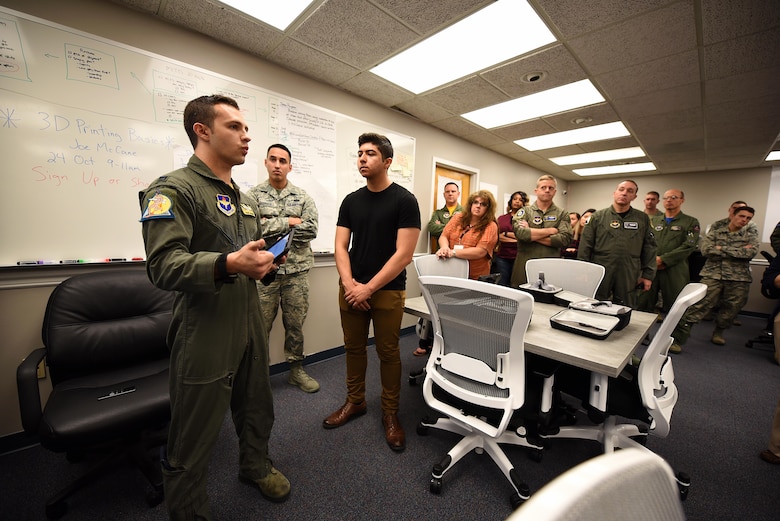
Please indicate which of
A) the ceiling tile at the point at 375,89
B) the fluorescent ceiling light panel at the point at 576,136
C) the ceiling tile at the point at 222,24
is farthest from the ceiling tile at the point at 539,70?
the ceiling tile at the point at 222,24

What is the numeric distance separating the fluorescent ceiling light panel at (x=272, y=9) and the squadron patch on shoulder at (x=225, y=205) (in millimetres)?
1396

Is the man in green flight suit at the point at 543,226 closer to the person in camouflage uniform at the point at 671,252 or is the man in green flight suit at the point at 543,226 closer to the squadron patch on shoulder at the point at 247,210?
the person in camouflage uniform at the point at 671,252

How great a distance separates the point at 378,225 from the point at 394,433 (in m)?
1.21

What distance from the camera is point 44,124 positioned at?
158 cm

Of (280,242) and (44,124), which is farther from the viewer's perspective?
(44,124)

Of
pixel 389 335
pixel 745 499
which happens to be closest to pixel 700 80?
pixel 745 499

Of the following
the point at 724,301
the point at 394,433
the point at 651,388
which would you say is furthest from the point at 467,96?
the point at 724,301

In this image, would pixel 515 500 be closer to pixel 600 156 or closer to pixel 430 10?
pixel 430 10

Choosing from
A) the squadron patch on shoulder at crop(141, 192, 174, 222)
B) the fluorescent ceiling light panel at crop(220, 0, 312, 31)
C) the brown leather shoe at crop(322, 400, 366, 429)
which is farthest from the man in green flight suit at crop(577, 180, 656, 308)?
the squadron patch on shoulder at crop(141, 192, 174, 222)

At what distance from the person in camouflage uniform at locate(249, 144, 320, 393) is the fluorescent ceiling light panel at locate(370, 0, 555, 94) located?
3.91 feet

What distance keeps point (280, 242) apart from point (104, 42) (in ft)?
6.08

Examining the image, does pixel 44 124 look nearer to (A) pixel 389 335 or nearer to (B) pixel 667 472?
(A) pixel 389 335

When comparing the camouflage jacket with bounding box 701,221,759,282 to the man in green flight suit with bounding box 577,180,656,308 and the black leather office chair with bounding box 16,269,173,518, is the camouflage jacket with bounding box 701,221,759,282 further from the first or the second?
the black leather office chair with bounding box 16,269,173,518

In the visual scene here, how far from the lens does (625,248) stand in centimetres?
274
